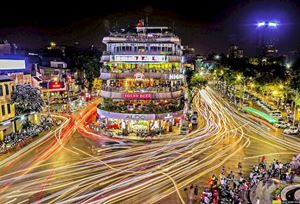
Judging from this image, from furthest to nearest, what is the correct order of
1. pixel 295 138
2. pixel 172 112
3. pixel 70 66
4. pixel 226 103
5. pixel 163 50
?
pixel 70 66, pixel 226 103, pixel 163 50, pixel 172 112, pixel 295 138

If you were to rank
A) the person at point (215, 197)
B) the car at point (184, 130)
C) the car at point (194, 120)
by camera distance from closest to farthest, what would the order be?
1. the person at point (215, 197)
2. the car at point (184, 130)
3. the car at point (194, 120)

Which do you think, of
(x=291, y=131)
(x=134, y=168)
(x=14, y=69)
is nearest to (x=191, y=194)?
(x=134, y=168)

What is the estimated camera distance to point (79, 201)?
25.5 meters

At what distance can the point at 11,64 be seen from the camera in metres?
51.7

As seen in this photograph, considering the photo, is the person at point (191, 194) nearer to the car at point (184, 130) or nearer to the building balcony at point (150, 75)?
the car at point (184, 130)

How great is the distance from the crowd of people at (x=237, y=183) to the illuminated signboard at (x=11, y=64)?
3624 centimetres

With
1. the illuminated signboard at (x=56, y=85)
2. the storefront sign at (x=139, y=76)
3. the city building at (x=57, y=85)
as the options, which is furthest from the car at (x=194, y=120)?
the illuminated signboard at (x=56, y=85)

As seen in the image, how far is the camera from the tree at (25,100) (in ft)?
153

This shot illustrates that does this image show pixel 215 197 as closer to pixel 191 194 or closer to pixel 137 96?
pixel 191 194

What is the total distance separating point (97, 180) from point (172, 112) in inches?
948

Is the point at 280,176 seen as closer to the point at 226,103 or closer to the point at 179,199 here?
the point at 179,199

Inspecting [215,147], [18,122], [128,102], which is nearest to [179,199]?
[215,147]

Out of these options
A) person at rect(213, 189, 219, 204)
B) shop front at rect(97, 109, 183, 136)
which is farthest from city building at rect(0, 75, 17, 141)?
person at rect(213, 189, 219, 204)

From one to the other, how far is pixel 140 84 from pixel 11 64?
22.8 m
